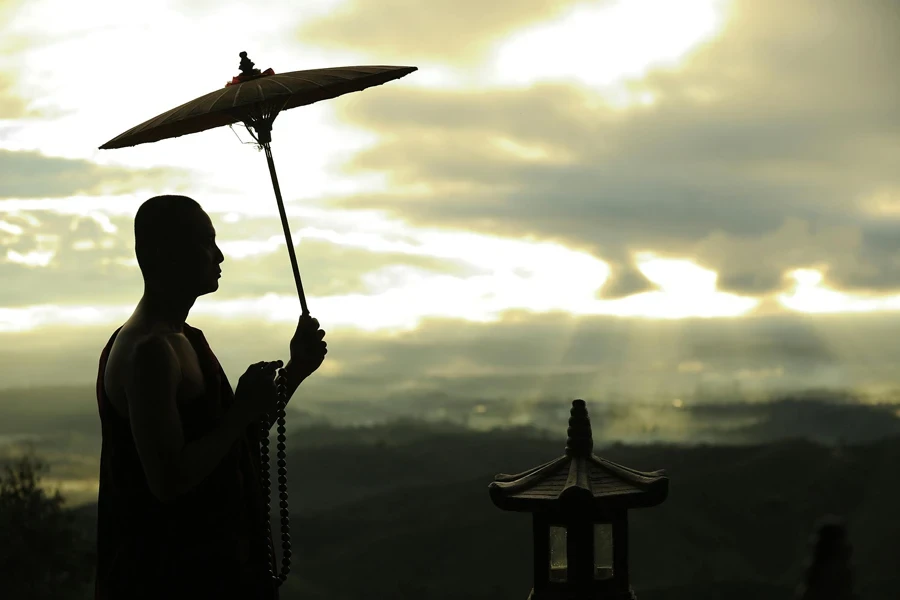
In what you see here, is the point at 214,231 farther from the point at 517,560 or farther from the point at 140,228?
the point at 517,560

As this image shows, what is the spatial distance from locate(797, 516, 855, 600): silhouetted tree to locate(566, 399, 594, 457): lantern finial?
3633 millimetres

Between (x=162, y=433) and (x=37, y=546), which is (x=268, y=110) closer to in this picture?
(x=162, y=433)

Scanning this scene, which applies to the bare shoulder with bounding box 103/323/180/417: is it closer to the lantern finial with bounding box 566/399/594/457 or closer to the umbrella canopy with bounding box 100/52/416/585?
the umbrella canopy with bounding box 100/52/416/585

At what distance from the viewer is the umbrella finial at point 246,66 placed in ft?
19.0

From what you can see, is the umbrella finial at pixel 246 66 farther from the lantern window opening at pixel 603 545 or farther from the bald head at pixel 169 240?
the lantern window opening at pixel 603 545

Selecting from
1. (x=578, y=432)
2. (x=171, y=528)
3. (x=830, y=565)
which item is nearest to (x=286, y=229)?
(x=171, y=528)

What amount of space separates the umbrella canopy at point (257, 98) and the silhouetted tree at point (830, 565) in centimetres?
352

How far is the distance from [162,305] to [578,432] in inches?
122

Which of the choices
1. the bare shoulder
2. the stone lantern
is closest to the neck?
the bare shoulder

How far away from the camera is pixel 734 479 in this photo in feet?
113

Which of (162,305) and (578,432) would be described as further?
(578,432)

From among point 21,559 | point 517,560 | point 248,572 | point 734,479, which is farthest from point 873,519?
point 248,572

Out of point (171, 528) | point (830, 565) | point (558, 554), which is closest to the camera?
point (830, 565)

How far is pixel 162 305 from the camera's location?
503cm
